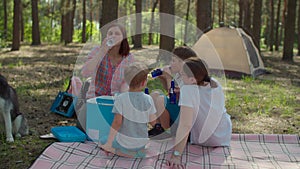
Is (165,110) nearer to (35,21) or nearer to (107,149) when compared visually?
(107,149)

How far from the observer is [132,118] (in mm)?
4047

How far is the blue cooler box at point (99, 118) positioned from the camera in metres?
4.37

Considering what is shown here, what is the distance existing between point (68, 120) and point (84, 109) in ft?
3.43

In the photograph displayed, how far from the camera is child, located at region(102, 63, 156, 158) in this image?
401 centimetres

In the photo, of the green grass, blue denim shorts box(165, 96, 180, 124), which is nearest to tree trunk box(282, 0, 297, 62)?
the green grass

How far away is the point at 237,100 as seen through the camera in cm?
768

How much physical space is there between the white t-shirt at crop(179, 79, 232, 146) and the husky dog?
194cm

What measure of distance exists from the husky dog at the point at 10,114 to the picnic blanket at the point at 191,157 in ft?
2.16

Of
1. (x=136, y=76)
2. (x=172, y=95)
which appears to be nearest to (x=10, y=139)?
(x=136, y=76)

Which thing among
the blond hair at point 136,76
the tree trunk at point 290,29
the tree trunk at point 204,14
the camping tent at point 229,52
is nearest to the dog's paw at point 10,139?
the blond hair at point 136,76

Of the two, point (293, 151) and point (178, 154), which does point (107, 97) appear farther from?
point (293, 151)

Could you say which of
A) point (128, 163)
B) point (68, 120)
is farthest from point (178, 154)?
point (68, 120)

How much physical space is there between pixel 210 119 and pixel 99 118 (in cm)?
116

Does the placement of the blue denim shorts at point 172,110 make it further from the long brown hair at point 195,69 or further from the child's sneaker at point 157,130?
the long brown hair at point 195,69
